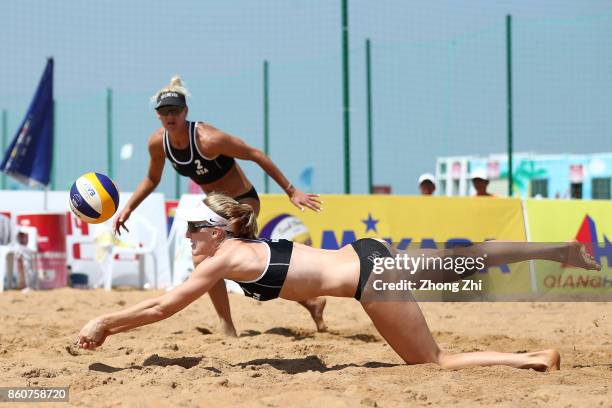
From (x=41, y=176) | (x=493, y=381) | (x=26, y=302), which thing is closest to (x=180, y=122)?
(x=493, y=381)

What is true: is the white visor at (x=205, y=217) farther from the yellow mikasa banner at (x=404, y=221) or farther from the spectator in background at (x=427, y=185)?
the spectator in background at (x=427, y=185)

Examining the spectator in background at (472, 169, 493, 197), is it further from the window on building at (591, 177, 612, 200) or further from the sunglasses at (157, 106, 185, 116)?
the window on building at (591, 177, 612, 200)

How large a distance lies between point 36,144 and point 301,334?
20.0 ft

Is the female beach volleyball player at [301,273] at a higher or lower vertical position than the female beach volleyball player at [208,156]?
lower

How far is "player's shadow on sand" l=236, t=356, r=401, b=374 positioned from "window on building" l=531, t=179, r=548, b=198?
15168 millimetres

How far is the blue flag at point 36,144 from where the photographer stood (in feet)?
35.2

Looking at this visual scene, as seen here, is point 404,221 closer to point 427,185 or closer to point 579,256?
point 427,185

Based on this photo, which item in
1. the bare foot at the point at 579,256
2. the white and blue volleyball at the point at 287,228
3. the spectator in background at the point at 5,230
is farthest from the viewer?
the spectator in background at the point at 5,230

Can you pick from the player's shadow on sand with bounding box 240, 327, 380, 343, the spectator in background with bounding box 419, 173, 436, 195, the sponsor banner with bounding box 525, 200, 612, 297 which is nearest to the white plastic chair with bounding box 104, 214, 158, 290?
the spectator in background with bounding box 419, 173, 436, 195

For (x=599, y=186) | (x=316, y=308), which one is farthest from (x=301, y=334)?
(x=599, y=186)

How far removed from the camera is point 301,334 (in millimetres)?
6102

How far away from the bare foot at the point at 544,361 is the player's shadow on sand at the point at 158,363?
60.0 inches

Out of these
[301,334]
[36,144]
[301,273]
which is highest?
[36,144]

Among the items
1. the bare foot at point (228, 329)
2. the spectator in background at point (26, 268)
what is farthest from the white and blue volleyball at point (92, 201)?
the spectator in background at point (26, 268)
